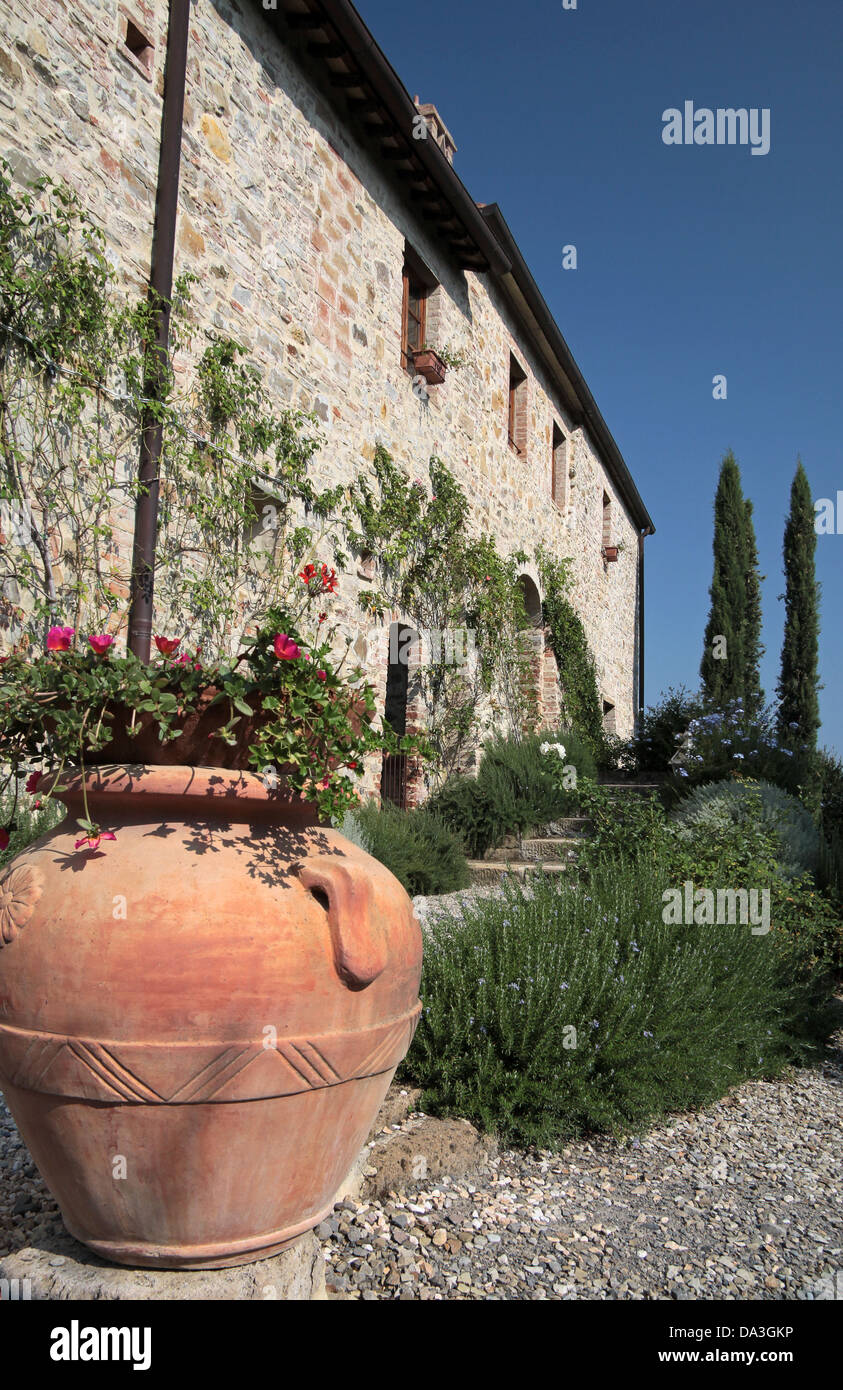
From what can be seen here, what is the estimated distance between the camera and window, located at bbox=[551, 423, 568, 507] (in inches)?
489

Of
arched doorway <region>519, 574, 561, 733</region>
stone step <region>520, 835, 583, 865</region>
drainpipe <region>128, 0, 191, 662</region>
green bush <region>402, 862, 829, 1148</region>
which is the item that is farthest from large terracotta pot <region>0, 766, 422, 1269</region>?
arched doorway <region>519, 574, 561, 733</region>

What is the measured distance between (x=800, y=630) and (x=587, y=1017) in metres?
14.5

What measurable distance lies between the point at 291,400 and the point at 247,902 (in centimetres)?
478

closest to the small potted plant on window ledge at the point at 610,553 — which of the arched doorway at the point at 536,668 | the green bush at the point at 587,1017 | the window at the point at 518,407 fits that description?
the arched doorway at the point at 536,668

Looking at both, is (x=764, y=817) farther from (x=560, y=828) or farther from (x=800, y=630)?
(x=800, y=630)

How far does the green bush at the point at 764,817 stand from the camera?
16.9 ft

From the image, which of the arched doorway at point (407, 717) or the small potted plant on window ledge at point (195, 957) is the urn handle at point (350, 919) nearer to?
the small potted plant on window ledge at point (195, 957)

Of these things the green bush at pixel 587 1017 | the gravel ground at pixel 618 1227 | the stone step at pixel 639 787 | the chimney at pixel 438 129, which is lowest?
the gravel ground at pixel 618 1227

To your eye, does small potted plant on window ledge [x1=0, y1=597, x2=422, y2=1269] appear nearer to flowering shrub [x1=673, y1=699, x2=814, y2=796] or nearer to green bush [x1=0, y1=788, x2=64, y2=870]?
green bush [x1=0, y1=788, x2=64, y2=870]

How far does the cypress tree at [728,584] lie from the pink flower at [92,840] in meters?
15.1

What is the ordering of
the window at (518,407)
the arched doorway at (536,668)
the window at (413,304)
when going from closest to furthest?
the window at (413,304) → the arched doorway at (536,668) → the window at (518,407)

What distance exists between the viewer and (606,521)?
15438mm

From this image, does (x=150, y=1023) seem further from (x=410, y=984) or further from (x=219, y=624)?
(x=219, y=624)

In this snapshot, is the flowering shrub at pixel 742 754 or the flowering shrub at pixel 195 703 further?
the flowering shrub at pixel 742 754
